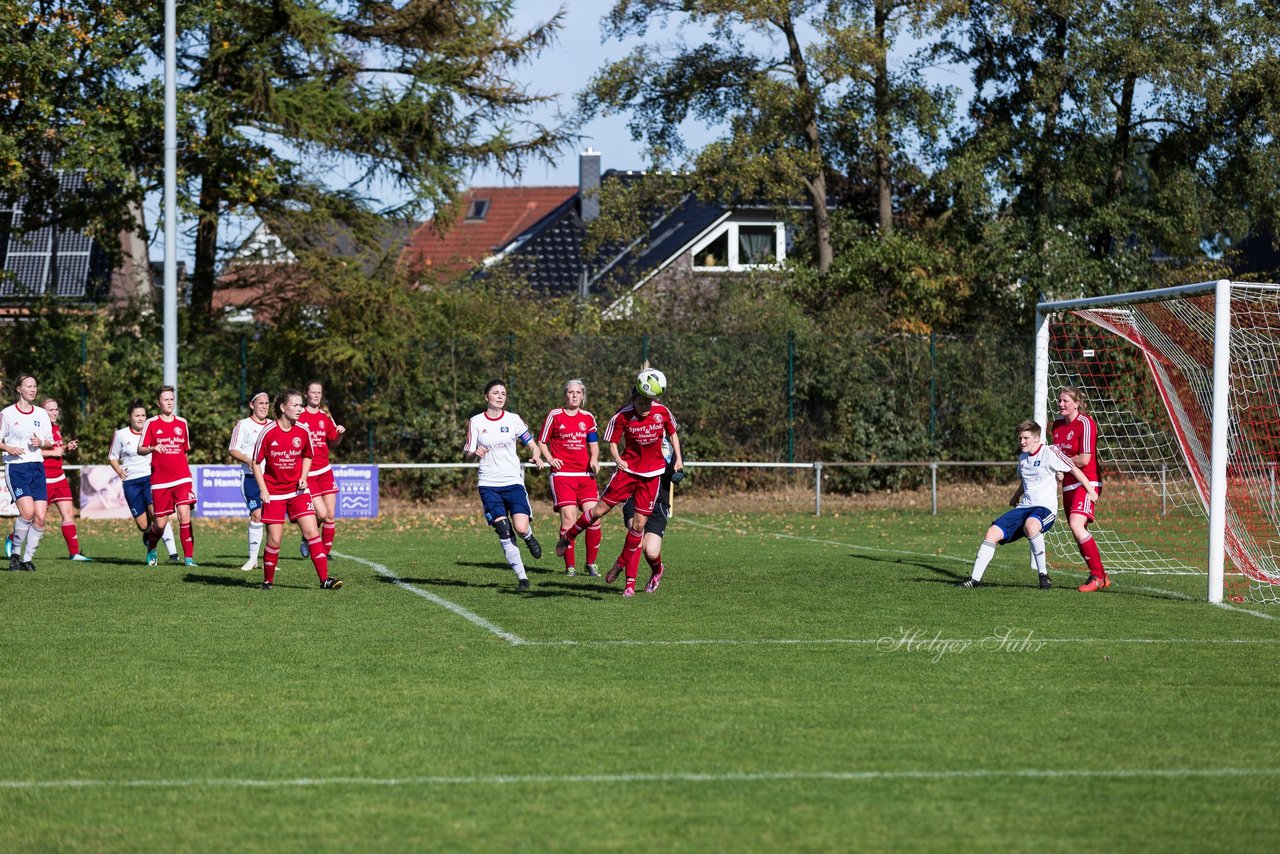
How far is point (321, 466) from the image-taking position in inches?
583

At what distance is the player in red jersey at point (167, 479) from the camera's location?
1592 cm

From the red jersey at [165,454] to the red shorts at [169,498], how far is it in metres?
0.05

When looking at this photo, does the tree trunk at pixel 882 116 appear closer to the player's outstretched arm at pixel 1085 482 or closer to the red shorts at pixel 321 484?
the player's outstretched arm at pixel 1085 482

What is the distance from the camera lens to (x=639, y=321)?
29297 mm

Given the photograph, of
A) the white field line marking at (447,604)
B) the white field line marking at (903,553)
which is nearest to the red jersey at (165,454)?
the white field line marking at (447,604)

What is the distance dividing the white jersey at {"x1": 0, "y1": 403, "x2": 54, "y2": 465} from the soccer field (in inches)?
109

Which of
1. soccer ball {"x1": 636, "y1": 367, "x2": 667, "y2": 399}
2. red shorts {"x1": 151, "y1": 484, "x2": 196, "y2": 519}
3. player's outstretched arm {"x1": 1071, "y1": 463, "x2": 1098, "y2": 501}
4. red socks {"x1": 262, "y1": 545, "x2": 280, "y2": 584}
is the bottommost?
red socks {"x1": 262, "y1": 545, "x2": 280, "y2": 584}

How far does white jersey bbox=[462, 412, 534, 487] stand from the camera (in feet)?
44.3

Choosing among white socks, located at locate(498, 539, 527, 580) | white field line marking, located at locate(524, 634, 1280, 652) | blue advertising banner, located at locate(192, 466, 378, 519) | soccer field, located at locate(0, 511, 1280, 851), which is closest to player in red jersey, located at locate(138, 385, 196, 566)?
soccer field, located at locate(0, 511, 1280, 851)

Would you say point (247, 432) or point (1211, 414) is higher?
point (1211, 414)

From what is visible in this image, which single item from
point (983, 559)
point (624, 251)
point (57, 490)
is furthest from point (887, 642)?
point (624, 251)

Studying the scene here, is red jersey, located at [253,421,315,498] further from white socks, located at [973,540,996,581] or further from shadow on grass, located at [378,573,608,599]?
white socks, located at [973,540,996,581]

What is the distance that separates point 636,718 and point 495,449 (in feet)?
21.0

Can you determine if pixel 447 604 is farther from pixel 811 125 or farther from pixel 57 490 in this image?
pixel 811 125
